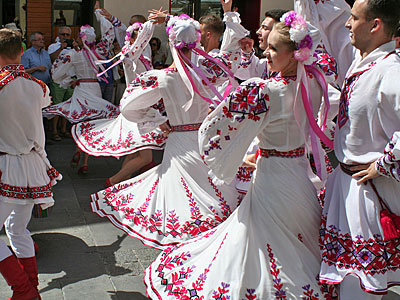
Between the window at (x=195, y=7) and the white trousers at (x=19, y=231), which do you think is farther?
the window at (x=195, y=7)

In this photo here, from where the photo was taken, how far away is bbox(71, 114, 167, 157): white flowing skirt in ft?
17.0

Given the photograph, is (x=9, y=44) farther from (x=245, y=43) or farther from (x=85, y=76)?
(x=85, y=76)

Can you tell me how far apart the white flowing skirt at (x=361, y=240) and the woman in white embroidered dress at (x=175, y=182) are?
4.37 ft

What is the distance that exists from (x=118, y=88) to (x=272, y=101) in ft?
24.5

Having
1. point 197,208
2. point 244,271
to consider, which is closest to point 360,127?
point 244,271

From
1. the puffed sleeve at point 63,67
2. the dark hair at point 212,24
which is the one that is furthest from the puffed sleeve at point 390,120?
the puffed sleeve at point 63,67

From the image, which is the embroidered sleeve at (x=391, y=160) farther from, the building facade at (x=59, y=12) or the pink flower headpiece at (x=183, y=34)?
the building facade at (x=59, y=12)

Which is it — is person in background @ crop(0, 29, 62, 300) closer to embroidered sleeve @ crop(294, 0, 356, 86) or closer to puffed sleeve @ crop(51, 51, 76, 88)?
embroidered sleeve @ crop(294, 0, 356, 86)

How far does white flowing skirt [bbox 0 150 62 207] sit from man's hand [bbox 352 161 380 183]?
196cm

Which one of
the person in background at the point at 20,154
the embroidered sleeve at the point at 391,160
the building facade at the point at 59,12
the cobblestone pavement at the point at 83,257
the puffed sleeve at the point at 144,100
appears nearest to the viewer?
the embroidered sleeve at the point at 391,160

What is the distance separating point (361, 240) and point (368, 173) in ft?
0.97

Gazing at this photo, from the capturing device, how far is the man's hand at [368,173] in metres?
2.46

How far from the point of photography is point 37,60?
28.5 ft

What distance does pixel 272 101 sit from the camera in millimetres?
2689
